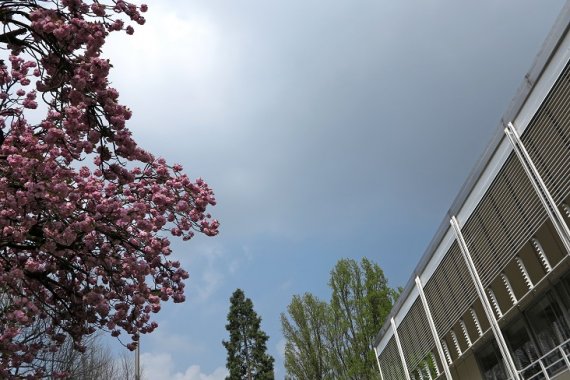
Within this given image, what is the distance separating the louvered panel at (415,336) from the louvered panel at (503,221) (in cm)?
550

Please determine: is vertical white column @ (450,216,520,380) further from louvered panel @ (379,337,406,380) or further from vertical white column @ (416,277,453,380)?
louvered panel @ (379,337,406,380)

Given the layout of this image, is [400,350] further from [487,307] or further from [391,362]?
[487,307]

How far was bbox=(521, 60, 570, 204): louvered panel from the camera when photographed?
873 cm

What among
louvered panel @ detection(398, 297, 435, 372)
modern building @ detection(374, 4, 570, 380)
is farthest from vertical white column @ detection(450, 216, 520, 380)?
louvered panel @ detection(398, 297, 435, 372)

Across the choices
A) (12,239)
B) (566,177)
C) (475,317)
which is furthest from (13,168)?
(475,317)

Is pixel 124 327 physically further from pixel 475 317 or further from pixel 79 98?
pixel 475 317

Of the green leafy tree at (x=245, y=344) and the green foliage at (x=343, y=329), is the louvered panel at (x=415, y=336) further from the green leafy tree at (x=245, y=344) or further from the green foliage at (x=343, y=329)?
the green leafy tree at (x=245, y=344)

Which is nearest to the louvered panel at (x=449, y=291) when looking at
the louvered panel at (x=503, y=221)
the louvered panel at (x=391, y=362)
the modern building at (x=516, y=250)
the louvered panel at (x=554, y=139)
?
the modern building at (x=516, y=250)

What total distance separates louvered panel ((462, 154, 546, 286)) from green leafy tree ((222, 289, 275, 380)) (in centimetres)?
3520

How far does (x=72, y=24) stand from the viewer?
5.88 m

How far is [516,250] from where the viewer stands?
1068cm

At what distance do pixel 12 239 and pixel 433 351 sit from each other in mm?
14424

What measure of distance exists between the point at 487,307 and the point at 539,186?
12.6ft

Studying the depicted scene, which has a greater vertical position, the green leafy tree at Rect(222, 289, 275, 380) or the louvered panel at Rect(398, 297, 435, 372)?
the green leafy tree at Rect(222, 289, 275, 380)
